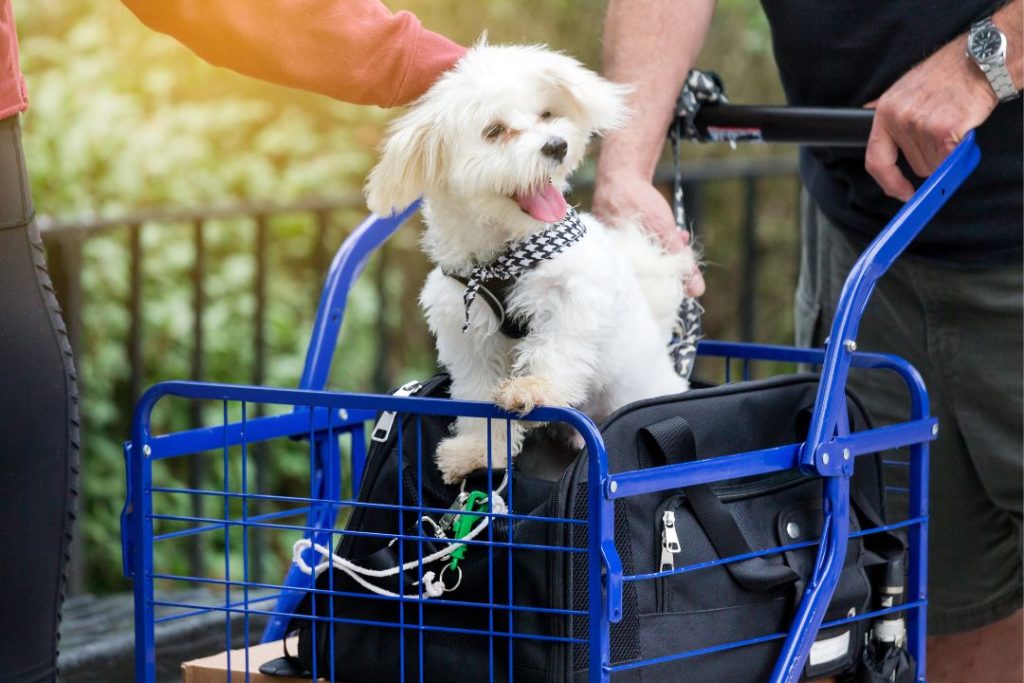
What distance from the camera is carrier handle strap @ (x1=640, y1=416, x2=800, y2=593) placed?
5.82 ft

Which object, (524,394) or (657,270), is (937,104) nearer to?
(657,270)

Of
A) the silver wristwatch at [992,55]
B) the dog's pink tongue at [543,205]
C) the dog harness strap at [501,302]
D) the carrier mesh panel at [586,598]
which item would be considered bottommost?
the carrier mesh panel at [586,598]

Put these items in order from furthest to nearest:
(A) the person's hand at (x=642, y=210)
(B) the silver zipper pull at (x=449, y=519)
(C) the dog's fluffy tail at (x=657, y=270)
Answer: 1. (A) the person's hand at (x=642, y=210)
2. (C) the dog's fluffy tail at (x=657, y=270)
3. (B) the silver zipper pull at (x=449, y=519)

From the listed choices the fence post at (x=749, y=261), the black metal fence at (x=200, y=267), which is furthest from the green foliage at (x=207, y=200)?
the fence post at (x=749, y=261)

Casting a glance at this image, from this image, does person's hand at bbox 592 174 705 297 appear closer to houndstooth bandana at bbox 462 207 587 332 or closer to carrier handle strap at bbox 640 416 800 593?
houndstooth bandana at bbox 462 207 587 332

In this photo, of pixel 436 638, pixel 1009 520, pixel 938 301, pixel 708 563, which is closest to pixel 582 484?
pixel 708 563

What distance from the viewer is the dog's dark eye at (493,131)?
184 cm

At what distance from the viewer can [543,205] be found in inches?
72.8

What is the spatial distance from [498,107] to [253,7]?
359 mm

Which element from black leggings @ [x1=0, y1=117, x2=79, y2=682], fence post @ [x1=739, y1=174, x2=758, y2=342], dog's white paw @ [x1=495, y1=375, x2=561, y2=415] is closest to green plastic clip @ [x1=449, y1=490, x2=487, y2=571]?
dog's white paw @ [x1=495, y1=375, x2=561, y2=415]

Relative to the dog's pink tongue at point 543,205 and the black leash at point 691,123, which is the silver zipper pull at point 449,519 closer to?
the dog's pink tongue at point 543,205

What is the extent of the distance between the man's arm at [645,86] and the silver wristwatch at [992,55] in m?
0.56

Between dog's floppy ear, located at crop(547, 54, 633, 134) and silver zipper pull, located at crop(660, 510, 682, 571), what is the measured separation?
1.95 ft

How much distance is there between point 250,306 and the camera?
16.1 ft
